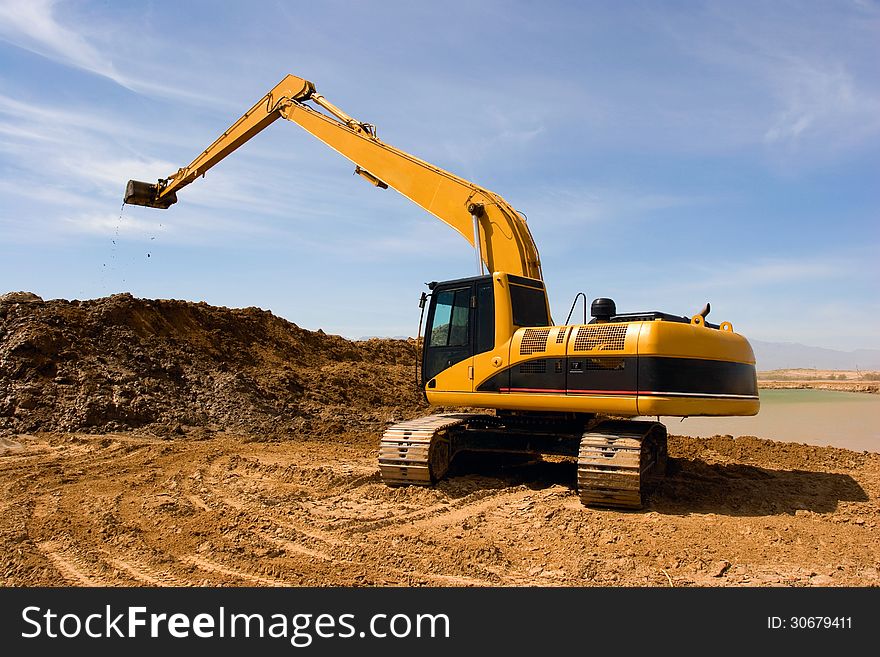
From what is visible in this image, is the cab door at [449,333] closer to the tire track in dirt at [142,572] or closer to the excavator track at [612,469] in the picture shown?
the excavator track at [612,469]

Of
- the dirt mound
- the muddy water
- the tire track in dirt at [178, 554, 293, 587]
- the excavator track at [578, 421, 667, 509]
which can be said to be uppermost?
the dirt mound

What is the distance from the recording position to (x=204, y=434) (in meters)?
13.6

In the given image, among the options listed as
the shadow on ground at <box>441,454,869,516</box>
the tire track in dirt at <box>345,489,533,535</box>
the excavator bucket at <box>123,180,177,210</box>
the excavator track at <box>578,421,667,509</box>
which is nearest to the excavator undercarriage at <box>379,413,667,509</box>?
the excavator track at <box>578,421,667,509</box>

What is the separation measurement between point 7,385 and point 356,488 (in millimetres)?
10493

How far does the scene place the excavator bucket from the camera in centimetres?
1371

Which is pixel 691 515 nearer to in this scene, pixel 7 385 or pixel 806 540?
pixel 806 540

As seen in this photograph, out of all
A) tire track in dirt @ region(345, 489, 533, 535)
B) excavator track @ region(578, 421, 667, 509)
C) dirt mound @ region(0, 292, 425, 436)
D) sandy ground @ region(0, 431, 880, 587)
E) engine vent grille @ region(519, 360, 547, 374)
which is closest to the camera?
sandy ground @ region(0, 431, 880, 587)

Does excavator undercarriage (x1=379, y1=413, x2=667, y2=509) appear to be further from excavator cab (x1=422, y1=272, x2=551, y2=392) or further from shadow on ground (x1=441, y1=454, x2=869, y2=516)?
excavator cab (x1=422, y1=272, x2=551, y2=392)

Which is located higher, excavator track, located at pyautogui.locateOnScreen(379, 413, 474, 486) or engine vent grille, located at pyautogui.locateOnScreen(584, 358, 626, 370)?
engine vent grille, located at pyautogui.locateOnScreen(584, 358, 626, 370)

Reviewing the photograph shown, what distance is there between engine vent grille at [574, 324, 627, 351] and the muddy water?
17.7ft

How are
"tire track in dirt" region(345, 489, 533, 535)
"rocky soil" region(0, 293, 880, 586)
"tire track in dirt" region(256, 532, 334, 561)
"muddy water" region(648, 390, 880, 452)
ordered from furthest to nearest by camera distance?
1. "muddy water" region(648, 390, 880, 452)
2. "tire track in dirt" region(345, 489, 533, 535)
3. "tire track in dirt" region(256, 532, 334, 561)
4. "rocky soil" region(0, 293, 880, 586)

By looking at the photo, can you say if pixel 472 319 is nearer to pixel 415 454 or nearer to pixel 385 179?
pixel 415 454

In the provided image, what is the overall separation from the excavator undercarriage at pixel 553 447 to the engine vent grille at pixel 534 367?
3.13ft

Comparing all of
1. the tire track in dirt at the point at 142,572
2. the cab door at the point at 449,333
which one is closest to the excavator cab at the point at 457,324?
the cab door at the point at 449,333
